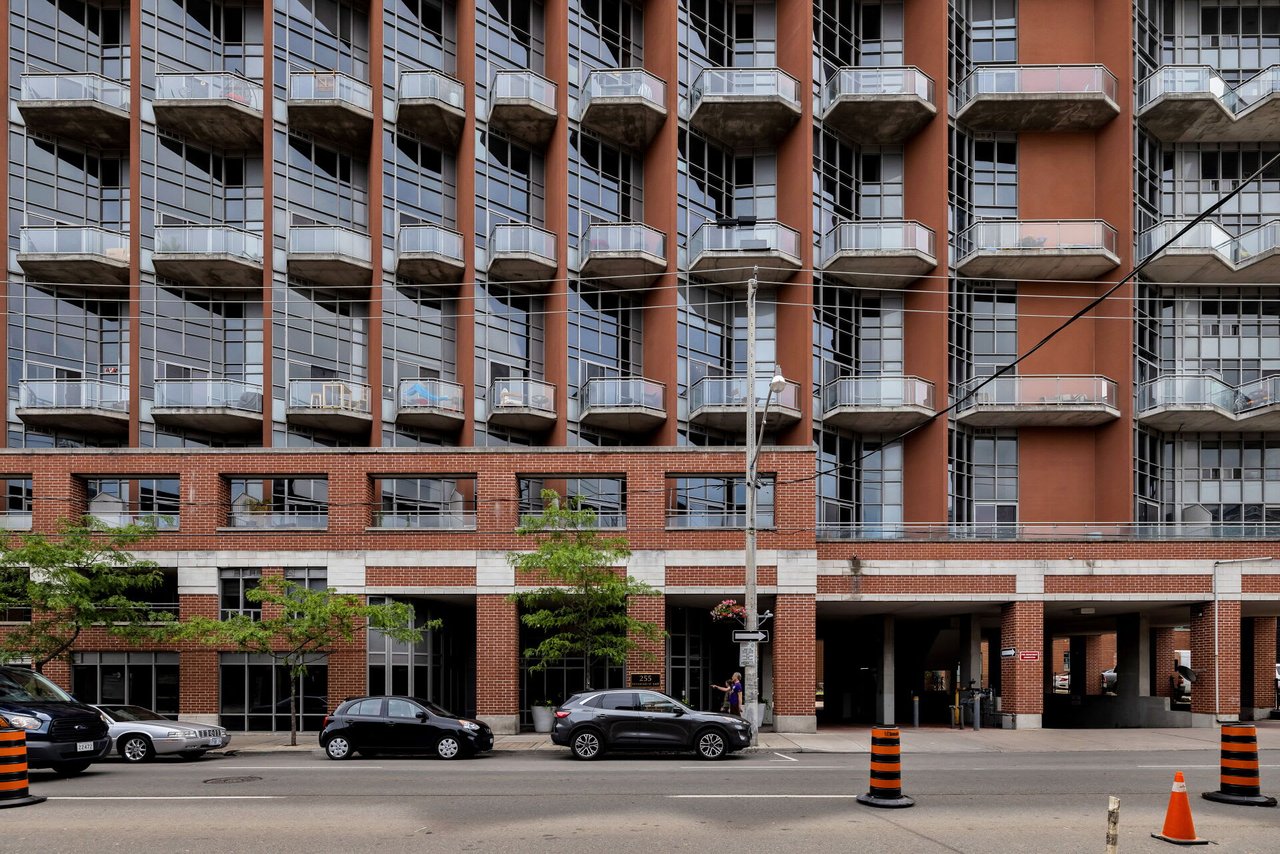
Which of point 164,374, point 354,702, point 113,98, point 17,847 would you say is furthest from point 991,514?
point 113,98

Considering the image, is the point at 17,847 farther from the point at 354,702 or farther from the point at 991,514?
the point at 991,514

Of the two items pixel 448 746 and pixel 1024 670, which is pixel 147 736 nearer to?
pixel 448 746

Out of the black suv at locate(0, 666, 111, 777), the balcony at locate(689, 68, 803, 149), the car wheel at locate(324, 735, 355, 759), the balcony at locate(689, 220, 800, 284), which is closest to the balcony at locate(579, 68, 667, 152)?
the balcony at locate(689, 68, 803, 149)

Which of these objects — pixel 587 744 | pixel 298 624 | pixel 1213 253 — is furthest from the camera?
pixel 1213 253

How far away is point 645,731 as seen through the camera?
18.4 meters

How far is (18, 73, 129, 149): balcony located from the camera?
96.7 feet

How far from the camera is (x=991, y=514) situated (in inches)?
1330

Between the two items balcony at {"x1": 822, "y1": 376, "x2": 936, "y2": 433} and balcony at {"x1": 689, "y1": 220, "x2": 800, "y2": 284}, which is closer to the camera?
balcony at {"x1": 689, "y1": 220, "x2": 800, "y2": 284}

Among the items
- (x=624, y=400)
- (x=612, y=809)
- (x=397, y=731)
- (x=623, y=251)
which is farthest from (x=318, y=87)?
(x=612, y=809)

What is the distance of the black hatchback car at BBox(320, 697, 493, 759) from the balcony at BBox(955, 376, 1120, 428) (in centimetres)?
2089

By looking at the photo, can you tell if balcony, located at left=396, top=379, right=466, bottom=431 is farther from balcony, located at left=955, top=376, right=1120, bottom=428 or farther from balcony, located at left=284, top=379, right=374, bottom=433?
balcony, located at left=955, top=376, right=1120, bottom=428

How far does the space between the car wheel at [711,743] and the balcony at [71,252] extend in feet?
78.0

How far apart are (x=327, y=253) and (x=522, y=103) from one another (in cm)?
784

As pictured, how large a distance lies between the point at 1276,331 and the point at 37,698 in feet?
129
